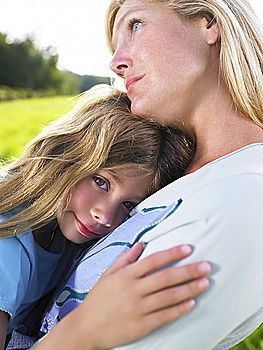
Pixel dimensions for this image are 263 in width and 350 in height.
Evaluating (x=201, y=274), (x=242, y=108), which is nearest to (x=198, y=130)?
(x=242, y=108)

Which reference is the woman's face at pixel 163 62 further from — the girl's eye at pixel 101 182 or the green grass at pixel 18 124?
the green grass at pixel 18 124

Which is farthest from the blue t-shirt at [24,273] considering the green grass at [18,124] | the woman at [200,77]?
the green grass at [18,124]

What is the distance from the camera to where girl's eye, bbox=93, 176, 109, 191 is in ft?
5.86

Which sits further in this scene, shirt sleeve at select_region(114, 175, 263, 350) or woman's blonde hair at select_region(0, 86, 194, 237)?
woman's blonde hair at select_region(0, 86, 194, 237)

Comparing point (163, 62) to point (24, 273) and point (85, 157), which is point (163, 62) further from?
point (24, 273)

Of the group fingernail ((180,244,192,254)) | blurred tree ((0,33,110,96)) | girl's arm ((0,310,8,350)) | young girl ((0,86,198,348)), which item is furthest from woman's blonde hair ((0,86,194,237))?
blurred tree ((0,33,110,96))

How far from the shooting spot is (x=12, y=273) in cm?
161

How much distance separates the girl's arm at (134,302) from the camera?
3.87 ft

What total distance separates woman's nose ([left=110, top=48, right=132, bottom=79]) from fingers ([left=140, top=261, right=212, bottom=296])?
0.69 meters

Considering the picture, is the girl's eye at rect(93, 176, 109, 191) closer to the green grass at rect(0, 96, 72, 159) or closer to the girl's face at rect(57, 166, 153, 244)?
the girl's face at rect(57, 166, 153, 244)

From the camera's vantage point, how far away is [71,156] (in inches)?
72.1

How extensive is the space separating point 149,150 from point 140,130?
0.06 meters

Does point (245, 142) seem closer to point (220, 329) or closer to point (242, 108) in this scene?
point (242, 108)

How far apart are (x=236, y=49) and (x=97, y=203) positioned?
21.3 inches
